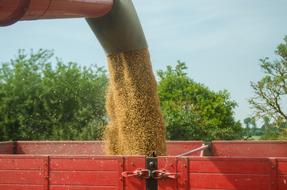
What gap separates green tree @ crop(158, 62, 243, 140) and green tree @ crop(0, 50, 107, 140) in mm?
2827

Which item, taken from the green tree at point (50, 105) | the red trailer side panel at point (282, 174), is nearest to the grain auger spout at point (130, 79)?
the red trailer side panel at point (282, 174)

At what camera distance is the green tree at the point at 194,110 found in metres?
17.6

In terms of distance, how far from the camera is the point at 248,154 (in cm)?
860

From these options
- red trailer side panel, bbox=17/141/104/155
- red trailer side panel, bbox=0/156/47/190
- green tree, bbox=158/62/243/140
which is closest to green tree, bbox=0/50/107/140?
green tree, bbox=158/62/243/140

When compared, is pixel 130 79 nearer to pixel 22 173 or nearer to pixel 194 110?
pixel 22 173

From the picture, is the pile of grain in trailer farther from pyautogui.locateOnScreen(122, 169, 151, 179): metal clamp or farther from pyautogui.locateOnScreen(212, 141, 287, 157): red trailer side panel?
pyautogui.locateOnScreen(212, 141, 287, 157): red trailer side panel

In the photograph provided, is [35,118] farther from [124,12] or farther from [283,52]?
[283,52]

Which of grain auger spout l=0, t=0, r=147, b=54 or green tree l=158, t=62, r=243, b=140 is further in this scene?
green tree l=158, t=62, r=243, b=140

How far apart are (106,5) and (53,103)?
30.5 feet

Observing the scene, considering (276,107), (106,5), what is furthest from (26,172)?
(276,107)

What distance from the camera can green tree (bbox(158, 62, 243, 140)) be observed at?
17578mm

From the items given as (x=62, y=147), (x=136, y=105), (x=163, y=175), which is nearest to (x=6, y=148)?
(x=62, y=147)

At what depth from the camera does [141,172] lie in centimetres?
597

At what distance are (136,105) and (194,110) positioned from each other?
12.4 meters
